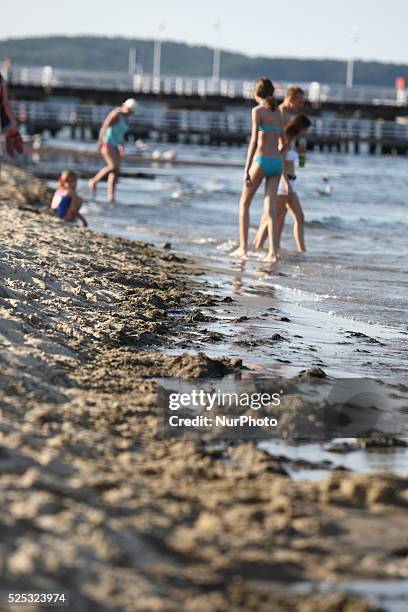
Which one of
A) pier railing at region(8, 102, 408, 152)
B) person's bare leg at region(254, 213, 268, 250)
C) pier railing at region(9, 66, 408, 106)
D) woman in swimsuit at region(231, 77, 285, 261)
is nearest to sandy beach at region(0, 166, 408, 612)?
woman in swimsuit at region(231, 77, 285, 261)

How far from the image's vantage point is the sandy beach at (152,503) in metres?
2.66

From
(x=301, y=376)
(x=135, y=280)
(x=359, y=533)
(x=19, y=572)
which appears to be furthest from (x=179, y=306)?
(x=19, y=572)

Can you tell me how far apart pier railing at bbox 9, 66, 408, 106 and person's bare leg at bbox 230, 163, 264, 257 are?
52711 millimetres

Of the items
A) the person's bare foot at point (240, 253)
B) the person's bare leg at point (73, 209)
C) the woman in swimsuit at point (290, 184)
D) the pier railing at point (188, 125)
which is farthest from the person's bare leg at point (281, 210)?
the pier railing at point (188, 125)

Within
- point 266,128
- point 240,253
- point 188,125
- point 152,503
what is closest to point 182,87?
point 188,125

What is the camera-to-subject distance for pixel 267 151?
968 cm

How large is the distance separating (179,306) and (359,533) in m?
4.04

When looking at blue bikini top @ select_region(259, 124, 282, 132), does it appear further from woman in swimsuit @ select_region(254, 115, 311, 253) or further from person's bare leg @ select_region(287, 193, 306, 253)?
person's bare leg @ select_region(287, 193, 306, 253)

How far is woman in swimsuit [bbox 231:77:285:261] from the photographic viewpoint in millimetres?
9555

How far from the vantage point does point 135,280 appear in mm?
7758

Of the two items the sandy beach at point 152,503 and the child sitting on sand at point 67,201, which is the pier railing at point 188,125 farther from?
the sandy beach at point 152,503

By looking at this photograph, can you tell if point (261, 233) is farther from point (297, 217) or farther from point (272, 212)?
point (272, 212)

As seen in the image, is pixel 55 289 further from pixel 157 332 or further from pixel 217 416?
pixel 217 416

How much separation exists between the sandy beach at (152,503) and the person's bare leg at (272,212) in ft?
14.7
